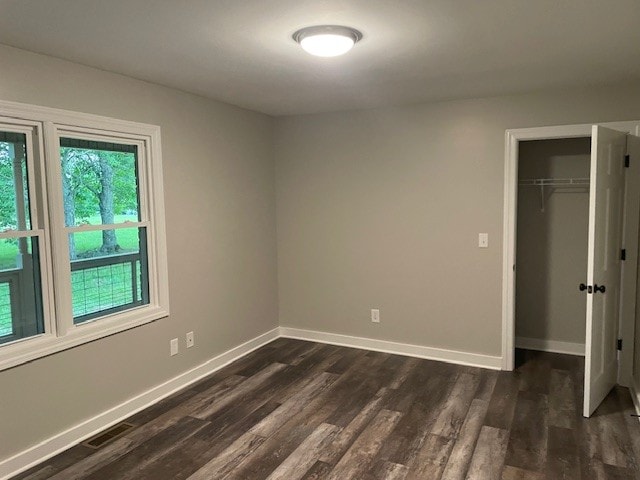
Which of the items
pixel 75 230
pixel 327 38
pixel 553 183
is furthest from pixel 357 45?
pixel 553 183

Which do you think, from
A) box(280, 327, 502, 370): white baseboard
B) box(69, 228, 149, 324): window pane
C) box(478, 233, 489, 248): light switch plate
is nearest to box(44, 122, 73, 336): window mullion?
box(69, 228, 149, 324): window pane

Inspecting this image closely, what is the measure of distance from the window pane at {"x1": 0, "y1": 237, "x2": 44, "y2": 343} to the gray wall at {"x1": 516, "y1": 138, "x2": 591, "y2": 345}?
12.9 ft

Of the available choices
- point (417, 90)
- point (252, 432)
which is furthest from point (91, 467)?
point (417, 90)

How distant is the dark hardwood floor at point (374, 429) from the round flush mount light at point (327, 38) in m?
2.24

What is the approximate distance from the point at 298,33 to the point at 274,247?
2.87 metres

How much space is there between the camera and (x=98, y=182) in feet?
10.6

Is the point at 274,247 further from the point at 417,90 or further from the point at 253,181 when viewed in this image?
the point at 417,90

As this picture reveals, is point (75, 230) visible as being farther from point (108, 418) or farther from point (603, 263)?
point (603, 263)

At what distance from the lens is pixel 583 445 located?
2857 mm

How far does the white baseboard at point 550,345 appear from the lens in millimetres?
4418

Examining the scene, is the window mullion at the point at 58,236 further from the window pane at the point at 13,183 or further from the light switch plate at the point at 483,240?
the light switch plate at the point at 483,240

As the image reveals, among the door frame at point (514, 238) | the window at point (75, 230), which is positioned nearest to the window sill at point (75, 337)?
the window at point (75, 230)

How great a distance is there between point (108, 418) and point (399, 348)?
101 inches

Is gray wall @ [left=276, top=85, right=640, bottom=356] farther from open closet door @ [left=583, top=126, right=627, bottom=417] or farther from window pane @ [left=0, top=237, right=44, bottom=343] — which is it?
window pane @ [left=0, top=237, right=44, bottom=343]
